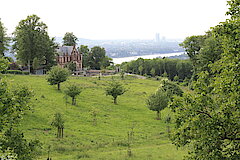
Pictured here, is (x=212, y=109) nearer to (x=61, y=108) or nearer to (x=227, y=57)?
(x=227, y=57)

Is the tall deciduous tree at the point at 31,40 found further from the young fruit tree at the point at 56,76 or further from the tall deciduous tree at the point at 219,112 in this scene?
the tall deciduous tree at the point at 219,112

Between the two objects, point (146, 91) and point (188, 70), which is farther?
point (188, 70)

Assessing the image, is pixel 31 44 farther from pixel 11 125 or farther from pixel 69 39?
pixel 11 125

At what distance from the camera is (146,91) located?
198ft

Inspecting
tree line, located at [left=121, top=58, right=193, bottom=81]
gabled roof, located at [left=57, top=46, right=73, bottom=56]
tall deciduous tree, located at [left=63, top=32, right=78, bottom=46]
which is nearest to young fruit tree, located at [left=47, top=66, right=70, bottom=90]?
gabled roof, located at [left=57, top=46, right=73, bottom=56]

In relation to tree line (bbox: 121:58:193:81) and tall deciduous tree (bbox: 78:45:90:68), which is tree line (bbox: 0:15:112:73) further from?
tree line (bbox: 121:58:193:81)

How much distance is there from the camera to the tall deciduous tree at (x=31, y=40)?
221ft

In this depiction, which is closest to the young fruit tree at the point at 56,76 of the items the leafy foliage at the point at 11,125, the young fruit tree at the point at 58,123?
the young fruit tree at the point at 58,123

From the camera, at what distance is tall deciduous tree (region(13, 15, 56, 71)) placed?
67.3m

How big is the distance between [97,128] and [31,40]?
1736 inches

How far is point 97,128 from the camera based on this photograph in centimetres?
3278

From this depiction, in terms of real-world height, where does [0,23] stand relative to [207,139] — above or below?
above

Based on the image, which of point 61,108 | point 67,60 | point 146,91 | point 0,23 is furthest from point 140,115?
point 67,60

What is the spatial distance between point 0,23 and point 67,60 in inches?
1418
